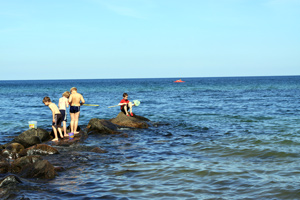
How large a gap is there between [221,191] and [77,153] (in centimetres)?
557

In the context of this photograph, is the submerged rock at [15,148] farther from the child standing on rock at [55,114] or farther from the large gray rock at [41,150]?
the child standing on rock at [55,114]

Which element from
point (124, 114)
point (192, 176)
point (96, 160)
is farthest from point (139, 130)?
point (192, 176)

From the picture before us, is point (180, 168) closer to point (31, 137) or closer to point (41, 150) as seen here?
point (41, 150)

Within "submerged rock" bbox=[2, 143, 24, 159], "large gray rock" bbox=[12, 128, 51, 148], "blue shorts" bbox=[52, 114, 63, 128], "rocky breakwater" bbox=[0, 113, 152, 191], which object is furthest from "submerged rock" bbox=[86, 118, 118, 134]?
"submerged rock" bbox=[2, 143, 24, 159]

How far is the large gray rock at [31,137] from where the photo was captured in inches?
483

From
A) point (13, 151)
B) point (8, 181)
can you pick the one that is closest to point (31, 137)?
point (13, 151)

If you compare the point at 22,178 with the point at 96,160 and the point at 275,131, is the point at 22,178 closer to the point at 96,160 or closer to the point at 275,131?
the point at 96,160

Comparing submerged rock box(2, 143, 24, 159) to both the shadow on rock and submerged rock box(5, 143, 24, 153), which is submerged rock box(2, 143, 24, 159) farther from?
the shadow on rock

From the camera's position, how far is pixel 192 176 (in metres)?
8.46

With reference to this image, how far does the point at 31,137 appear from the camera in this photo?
12.5 m

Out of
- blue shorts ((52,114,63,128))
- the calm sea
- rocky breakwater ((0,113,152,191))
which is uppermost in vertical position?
blue shorts ((52,114,63,128))

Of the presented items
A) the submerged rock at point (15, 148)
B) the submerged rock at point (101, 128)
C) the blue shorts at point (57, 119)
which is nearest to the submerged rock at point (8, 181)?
the submerged rock at point (15, 148)

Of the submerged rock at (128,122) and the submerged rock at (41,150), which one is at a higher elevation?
the submerged rock at (128,122)

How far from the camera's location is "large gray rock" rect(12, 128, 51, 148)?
1227 cm
